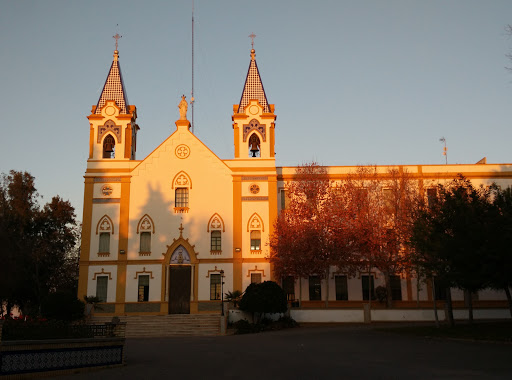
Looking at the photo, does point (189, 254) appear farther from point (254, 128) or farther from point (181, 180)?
point (254, 128)

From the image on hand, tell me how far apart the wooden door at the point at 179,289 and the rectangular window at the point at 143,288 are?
5.53 feet

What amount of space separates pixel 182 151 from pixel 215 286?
1064 cm

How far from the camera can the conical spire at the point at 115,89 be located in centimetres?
4221

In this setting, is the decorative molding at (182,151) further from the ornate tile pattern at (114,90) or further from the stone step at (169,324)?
the stone step at (169,324)

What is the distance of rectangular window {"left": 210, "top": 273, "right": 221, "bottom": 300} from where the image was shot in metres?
37.8

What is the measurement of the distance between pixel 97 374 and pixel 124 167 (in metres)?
26.3

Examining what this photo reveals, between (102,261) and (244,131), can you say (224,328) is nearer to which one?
(102,261)

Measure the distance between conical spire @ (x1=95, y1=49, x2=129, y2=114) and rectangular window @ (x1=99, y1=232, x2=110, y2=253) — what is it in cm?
1009

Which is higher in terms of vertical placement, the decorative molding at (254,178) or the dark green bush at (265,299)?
the decorative molding at (254,178)

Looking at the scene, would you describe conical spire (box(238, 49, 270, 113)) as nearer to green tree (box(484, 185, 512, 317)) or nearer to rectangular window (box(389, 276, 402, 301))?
rectangular window (box(389, 276, 402, 301))

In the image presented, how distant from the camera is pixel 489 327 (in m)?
25.6

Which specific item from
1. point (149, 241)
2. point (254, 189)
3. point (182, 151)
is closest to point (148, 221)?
point (149, 241)

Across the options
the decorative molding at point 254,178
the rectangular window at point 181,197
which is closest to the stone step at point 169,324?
the rectangular window at point 181,197

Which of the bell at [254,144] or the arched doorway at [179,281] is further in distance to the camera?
the bell at [254,144]
